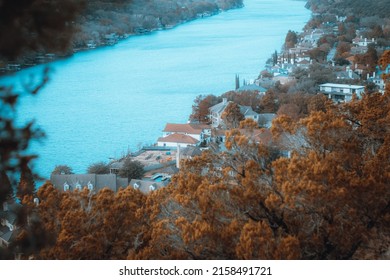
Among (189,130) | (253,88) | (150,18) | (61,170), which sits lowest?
(253,88)

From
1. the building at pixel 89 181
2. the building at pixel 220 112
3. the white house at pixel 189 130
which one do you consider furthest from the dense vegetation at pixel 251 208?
the building at pixel 220 112

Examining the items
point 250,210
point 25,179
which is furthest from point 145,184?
point 25,179

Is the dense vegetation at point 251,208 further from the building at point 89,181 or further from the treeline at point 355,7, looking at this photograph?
the treeline at point 355,7

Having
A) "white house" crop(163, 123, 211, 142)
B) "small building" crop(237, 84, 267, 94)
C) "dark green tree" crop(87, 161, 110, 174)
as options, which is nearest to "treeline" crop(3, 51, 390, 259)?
"dark green tree" crop(87, 161, 110, 174)

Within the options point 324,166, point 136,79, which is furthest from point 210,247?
point 136,79

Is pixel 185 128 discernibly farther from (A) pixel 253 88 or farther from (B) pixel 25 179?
(B) pixel 25 179

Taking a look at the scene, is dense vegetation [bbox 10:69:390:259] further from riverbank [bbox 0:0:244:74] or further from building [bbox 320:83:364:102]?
building [bbox 320:83:364:102]

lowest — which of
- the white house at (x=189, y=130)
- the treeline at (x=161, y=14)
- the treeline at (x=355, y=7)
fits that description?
the white house at (x=189, y=130)
